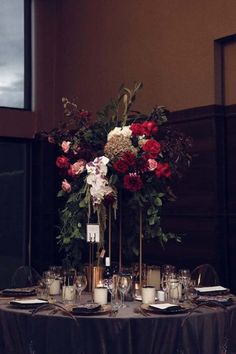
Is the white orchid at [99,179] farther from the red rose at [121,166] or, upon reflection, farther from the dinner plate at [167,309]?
the dinner plate at [167,309]

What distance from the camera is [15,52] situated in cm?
837

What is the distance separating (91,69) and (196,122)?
6.97ft

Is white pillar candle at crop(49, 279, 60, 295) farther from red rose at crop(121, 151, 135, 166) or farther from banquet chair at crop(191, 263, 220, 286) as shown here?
banquet chair at crop(191, 263, 220, 286)

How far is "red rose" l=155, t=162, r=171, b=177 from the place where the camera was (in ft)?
13.1

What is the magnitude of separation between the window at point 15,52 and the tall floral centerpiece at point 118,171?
406cm

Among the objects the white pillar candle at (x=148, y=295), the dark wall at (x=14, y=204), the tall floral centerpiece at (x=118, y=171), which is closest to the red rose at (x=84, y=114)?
the tall floral centerpiece at (x=118, y=171)

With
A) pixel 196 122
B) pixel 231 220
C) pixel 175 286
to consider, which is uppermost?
pixel 196 122

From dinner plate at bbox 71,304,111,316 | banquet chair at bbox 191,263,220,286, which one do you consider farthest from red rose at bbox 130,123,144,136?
banquet chair at bbox 191,263,220,286

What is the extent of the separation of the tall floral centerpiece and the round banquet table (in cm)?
63

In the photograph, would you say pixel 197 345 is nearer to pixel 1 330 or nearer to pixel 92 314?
pixel 92 314

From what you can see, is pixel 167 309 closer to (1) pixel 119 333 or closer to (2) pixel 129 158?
(1) pixel 119 333

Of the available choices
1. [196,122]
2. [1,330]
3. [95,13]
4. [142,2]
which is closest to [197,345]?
[1,330]

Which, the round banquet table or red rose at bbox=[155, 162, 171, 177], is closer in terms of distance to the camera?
the round banquet table

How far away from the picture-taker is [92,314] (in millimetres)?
3676
